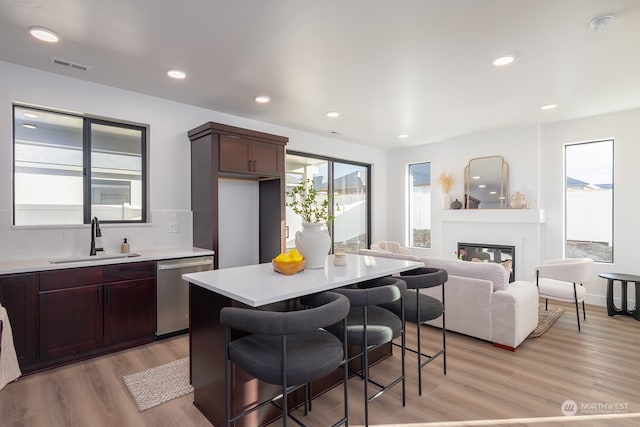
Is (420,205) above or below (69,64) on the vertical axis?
below

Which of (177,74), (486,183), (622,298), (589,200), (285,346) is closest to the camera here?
(285,346)

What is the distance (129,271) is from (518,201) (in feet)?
18.1

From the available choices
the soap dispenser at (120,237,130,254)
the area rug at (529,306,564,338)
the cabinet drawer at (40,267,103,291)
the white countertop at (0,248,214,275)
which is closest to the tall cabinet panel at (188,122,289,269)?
the white countertop at (0,248,214,275)

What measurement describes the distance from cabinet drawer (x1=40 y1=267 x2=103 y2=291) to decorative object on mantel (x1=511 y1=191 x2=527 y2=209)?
5.73 metres

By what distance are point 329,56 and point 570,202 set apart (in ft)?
15.0

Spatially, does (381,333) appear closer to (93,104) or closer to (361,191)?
(93,104)

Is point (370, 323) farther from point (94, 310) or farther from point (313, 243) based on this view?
point (94, 310)

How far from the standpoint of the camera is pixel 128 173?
384 cm

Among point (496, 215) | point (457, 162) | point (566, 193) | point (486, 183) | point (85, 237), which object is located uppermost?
point (457, 162)

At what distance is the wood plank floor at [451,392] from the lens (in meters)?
2.14

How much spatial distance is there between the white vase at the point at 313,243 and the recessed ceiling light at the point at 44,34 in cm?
240

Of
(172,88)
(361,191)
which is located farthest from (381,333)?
(361,191)

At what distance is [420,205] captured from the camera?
693 centimetres

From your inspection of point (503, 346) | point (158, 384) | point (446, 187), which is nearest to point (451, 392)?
point (503, 346)
